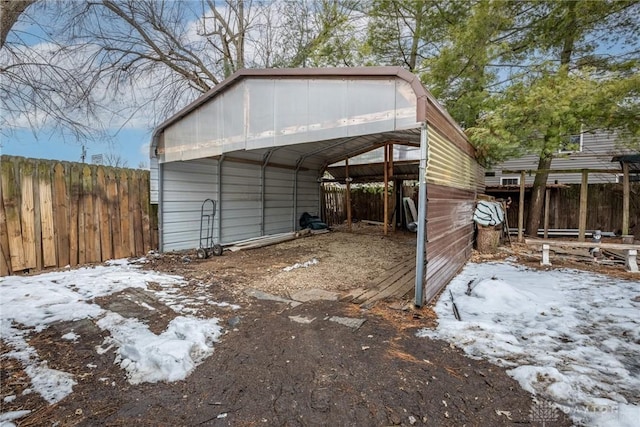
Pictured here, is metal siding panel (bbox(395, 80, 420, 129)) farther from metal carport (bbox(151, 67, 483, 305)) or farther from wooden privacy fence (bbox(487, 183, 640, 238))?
wooden privacy fence (bbox(487, 183, 640, 238))

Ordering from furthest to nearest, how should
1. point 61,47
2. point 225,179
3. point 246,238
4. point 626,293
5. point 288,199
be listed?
point 288,199
point 246,238
point 225,179
point 61,47
point 626,293

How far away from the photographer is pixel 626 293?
429 centimetres

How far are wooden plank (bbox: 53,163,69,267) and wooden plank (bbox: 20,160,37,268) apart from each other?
0.32 metres

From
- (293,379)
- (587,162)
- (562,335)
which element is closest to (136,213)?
(293,379)

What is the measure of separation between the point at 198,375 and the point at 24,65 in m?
5.93

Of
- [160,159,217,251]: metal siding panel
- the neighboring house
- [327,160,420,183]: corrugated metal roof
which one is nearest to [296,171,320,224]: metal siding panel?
[327,160,420,183]: corrugated metal roof

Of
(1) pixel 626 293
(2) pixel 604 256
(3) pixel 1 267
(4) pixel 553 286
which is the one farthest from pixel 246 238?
(2) pixel 604 256

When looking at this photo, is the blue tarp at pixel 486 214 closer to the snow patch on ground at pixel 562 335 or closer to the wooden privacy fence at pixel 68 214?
the snow patch on ground at pixel 562 335

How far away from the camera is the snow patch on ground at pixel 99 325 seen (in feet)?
7.63

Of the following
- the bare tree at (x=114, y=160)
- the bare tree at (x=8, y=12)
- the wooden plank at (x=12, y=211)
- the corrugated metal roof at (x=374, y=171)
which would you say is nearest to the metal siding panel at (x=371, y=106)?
the bare tree at (x=8, y=12)

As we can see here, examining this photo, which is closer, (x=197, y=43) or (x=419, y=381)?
(x=419, y=381)

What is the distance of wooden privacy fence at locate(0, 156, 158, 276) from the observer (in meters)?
4.74

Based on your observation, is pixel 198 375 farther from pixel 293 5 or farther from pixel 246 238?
pixel 293 5

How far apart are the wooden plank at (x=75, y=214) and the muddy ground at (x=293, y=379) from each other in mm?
2449
